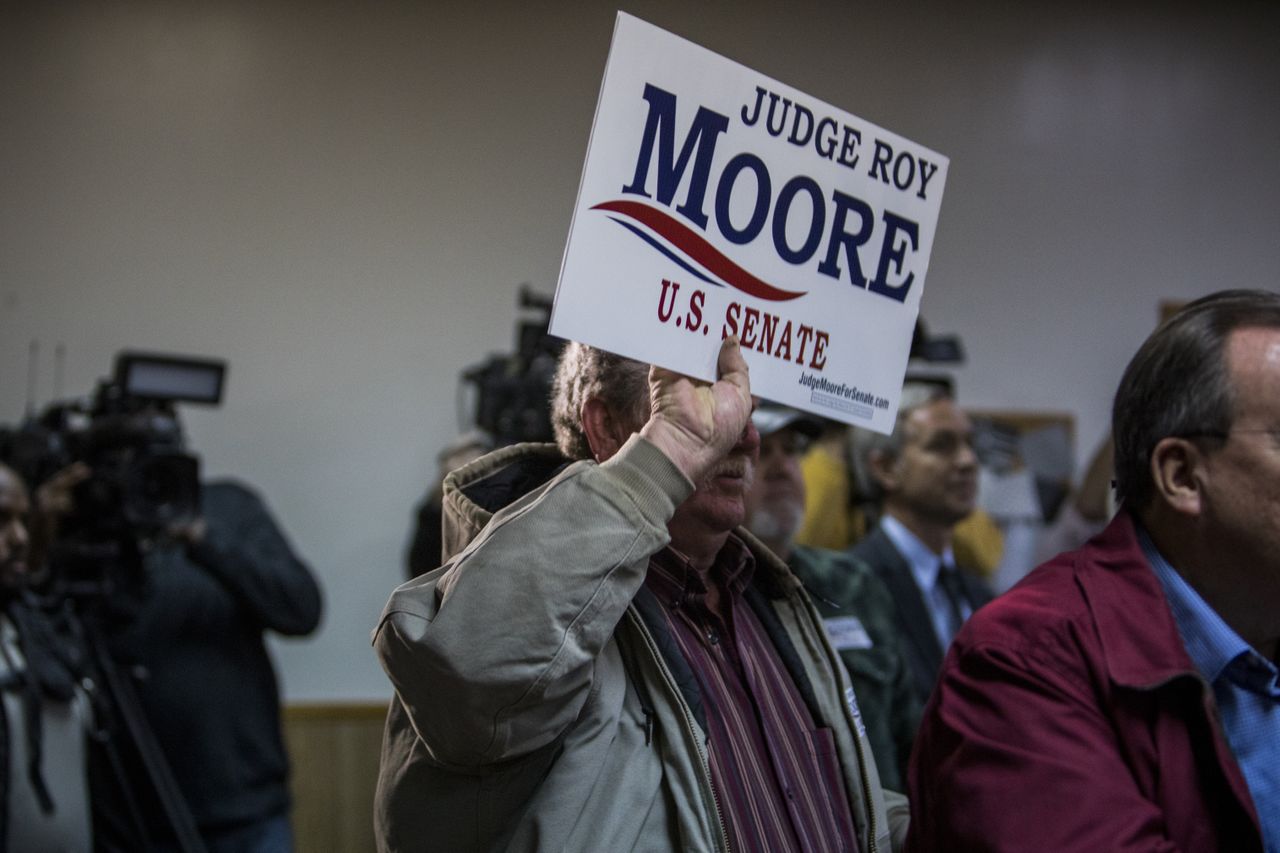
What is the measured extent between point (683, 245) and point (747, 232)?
0.31ft

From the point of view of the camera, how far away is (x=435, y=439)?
467cm

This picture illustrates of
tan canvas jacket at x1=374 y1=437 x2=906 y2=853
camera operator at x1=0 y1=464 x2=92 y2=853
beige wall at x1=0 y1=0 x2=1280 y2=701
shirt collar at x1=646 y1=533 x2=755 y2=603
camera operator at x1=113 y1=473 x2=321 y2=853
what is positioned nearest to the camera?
tan canvas jacket at x1=374 y1=437 x2=906 y2=853

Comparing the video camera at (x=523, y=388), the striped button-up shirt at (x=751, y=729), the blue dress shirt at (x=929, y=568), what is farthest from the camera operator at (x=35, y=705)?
the blue dress shirt at (x=929, y=568)

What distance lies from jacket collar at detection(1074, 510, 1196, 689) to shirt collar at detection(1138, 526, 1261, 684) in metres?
0.03

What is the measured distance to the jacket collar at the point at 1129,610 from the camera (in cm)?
121

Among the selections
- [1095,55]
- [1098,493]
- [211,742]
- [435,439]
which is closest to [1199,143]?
[1095,55]

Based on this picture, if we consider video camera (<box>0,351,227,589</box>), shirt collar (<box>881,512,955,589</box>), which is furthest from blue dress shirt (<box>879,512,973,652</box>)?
video camera (<box>0,351,227,589</box>)

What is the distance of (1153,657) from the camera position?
122cm

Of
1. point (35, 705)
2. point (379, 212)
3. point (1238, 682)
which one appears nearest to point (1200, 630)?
point (1238, 682)

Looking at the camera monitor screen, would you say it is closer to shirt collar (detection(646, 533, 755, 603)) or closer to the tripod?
the tripod

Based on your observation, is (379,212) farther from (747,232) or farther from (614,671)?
(614,671)

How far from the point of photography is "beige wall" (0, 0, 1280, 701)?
4.55 m

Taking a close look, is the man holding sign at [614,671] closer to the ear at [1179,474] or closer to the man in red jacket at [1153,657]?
the man in red jacket at [1153,657]

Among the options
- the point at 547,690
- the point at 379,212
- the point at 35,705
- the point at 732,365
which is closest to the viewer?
the point at 547,690
